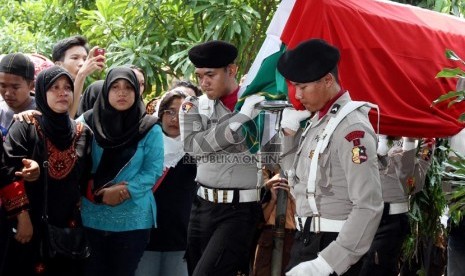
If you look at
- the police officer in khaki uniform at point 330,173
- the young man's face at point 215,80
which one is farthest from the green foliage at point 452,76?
the young man's face at point 215,80

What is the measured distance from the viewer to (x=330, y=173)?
4.20m

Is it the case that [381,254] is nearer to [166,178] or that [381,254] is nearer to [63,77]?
[166,178]

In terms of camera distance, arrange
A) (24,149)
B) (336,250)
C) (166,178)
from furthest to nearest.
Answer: (166,178) → (24,149) → (336,250)

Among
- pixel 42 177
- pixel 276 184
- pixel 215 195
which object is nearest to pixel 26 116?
pixel 42 177

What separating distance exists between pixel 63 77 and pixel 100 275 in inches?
52.0

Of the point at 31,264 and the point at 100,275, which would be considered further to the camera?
the point at 100,275

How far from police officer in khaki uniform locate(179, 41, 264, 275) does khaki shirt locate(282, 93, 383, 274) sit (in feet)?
3.40

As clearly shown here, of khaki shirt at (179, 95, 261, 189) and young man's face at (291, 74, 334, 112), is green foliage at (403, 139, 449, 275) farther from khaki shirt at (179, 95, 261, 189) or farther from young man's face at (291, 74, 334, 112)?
young man's face at (291, 74, 334, 112)

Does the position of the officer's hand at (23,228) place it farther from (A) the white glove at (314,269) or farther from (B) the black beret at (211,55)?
(A) the white glove at (314,269)

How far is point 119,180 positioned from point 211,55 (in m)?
1.04

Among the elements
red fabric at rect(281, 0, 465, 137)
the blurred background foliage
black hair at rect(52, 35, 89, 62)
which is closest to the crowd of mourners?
red fabric at rect(281, 0, 465, 137)

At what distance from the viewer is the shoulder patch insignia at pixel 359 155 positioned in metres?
4.05

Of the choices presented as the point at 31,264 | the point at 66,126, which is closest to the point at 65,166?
the point at 66,126

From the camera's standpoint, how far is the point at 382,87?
15.7 ft
